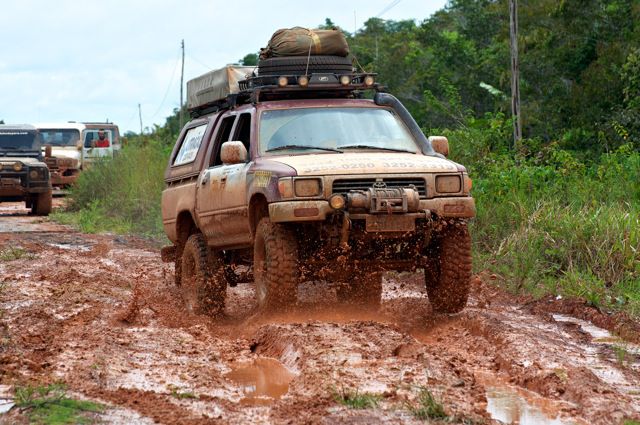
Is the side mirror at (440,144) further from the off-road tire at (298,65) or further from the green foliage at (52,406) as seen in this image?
the green foliage at (52,406)

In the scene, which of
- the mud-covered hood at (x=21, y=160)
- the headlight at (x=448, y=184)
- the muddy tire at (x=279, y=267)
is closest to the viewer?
the muddy tire at (x=279, y=267)

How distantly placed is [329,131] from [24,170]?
16.0 meters

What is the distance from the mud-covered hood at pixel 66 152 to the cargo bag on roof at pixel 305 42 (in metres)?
22.9

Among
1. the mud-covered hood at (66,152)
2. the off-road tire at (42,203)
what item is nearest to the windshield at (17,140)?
the off-road tire at (42,203)

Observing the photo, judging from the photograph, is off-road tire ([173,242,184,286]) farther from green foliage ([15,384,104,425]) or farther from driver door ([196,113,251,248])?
green foliage ([15,384,104,425])

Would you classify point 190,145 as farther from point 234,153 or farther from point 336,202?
A: point 336,202

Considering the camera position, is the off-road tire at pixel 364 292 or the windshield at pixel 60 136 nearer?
the off-road tire at pixel 364 292

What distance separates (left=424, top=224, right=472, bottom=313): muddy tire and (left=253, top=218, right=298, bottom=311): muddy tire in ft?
3.75

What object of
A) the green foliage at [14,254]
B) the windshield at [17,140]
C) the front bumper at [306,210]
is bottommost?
the green foliage at [14,254]

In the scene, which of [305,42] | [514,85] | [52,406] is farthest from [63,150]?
[52,406]

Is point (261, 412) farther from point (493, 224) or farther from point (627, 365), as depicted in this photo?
point (493, 224)

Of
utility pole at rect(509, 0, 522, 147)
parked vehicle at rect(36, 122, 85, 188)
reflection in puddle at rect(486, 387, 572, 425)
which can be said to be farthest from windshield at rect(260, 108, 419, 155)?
parked vehicle at rect(36, 122, 85, 188)

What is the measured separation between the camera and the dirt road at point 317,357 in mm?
5526

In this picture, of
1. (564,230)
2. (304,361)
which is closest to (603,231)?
(564,230)
